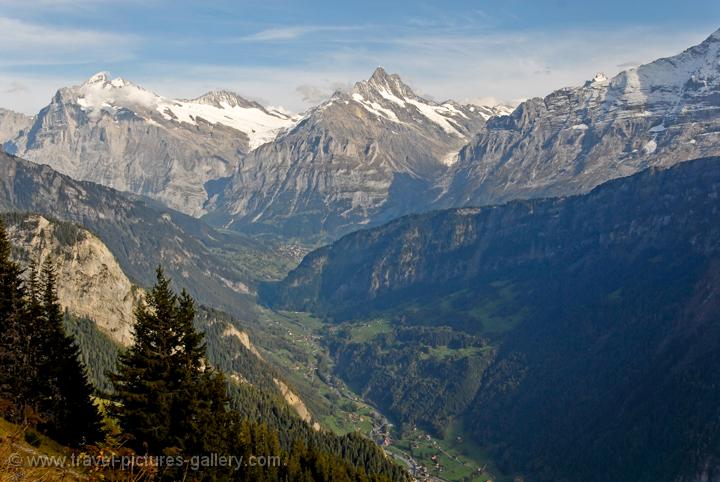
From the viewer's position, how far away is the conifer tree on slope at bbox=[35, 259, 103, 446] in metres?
73.9

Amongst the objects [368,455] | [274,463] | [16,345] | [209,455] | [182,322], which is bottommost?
[368,455]

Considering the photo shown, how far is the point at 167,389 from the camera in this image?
61781mm

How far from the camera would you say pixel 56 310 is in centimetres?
8119

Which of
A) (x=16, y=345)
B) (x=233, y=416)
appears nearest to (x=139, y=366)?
(x=233, y=416)

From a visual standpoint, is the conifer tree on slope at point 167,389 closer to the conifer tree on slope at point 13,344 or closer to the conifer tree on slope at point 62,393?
the conifer tree on slope at point 62,393

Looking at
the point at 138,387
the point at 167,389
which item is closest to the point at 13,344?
the point at 138,387

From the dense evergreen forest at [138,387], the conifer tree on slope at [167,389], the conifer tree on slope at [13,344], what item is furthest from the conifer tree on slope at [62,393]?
the conifer tree on slope at [167,389]

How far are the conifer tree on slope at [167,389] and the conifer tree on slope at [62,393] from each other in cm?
1446

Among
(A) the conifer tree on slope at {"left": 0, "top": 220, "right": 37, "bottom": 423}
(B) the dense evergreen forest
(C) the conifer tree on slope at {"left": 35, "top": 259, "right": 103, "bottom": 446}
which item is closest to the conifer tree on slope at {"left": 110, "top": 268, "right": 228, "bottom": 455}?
(B) the dense evergreen forest

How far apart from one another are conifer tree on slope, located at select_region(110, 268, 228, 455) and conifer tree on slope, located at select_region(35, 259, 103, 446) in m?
14.5

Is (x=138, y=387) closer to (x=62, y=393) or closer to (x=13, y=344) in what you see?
(x=62, y=393)

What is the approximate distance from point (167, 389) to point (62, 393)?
20.7 metres

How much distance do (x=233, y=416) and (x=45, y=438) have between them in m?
20.6

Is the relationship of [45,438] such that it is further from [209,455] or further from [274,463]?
[274,463]
